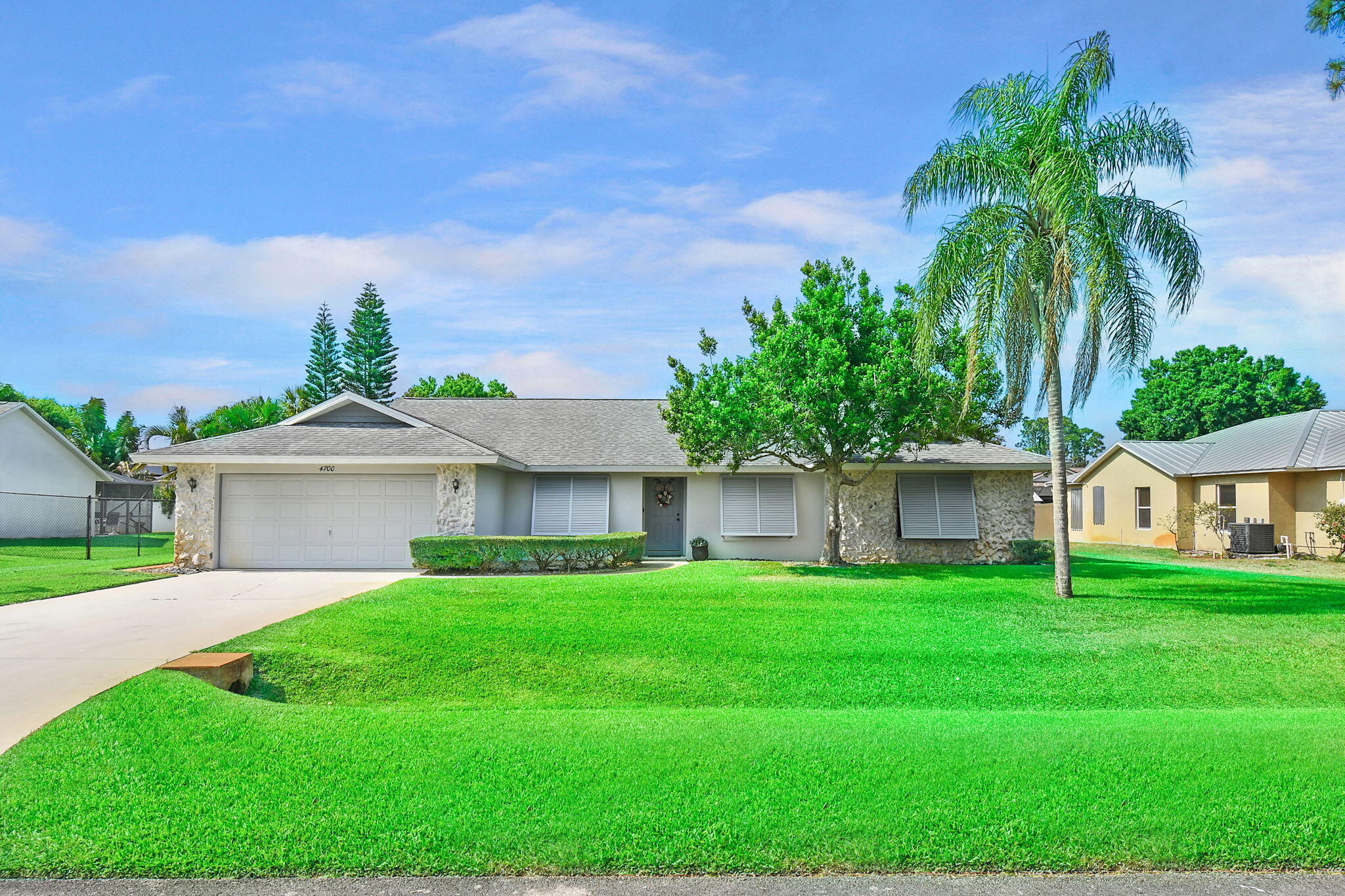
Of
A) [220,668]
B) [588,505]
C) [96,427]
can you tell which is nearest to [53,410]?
[96,427]

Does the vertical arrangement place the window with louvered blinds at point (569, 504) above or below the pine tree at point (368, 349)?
below

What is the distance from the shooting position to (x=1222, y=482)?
81.8 ft

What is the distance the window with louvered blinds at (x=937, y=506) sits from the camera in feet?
66.0

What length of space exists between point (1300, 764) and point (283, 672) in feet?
Answer: 28.5

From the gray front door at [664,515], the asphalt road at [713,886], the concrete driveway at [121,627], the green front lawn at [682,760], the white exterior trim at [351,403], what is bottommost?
the asphalt road at [713,886]

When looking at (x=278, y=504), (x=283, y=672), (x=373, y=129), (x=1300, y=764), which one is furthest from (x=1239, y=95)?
(x=278, y=504)

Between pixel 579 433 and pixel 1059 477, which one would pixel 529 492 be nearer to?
pixel 579 433

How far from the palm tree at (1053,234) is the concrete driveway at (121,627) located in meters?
11.8


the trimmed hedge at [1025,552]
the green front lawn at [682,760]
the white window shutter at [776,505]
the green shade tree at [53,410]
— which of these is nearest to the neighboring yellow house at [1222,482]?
the trimmed hedge at [1025,552]

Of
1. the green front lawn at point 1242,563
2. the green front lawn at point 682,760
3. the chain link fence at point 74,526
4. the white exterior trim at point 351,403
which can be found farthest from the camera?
the chain link fence at point 74,526

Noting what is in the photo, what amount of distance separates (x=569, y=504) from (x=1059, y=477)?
11531 mm

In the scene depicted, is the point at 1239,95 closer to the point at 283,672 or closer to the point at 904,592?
the point at 904,592

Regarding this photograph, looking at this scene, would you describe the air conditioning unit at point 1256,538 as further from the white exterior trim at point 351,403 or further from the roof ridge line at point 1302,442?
the white exterior trim at point 351,403

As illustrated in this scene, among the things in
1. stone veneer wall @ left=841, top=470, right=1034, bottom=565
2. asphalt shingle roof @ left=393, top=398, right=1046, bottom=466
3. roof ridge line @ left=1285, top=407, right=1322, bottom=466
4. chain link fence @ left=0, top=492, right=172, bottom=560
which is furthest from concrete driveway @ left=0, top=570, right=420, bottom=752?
roof ridge line @ left=1285, top=407, right=1322, bottom=466
